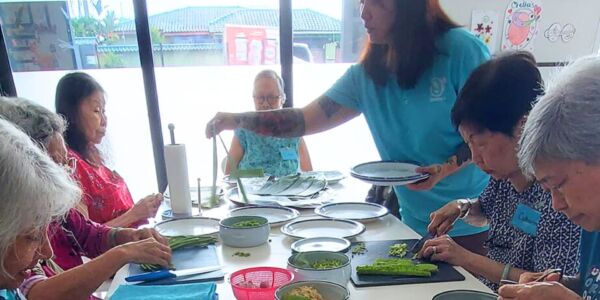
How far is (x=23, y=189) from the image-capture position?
0.79 meters

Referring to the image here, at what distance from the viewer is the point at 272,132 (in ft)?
6.11

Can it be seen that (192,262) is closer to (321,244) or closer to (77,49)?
(321,244)

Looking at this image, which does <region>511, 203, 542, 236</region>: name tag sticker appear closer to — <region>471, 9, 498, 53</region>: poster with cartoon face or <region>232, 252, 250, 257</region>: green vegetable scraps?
<region>232, 252, 250, 257</region>: green vegetable scraps

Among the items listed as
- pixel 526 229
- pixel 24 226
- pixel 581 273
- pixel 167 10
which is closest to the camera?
pixel 24 226

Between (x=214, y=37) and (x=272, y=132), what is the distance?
1.59 meters

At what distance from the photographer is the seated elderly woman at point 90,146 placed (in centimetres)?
181

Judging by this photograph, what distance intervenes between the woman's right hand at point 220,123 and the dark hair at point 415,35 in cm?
63

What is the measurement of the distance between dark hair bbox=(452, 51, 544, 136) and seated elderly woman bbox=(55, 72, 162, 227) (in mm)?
1177

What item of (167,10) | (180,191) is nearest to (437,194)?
(180,191)

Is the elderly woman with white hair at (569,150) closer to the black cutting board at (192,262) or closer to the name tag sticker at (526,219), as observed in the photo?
the name tag sticker at (526,219)

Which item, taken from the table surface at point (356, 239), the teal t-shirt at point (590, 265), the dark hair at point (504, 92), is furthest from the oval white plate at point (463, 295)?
the dark hair at point (504, 92)

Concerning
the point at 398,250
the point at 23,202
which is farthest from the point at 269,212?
the point at 23,202

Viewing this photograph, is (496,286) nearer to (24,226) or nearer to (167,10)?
(24,226)

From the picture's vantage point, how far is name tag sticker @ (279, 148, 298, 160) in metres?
2.58
